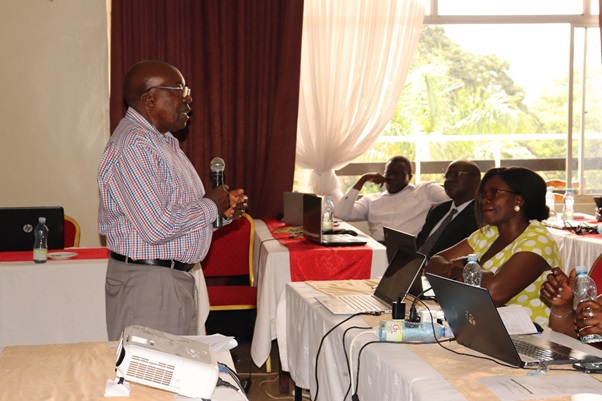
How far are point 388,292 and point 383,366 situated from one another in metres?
0.75

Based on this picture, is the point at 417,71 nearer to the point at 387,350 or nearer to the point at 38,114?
the point at 38,114

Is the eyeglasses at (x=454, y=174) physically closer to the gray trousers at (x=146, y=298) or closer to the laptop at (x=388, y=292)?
the laptop at (x=388, y=292)

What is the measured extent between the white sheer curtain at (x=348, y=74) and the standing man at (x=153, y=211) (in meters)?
3.60

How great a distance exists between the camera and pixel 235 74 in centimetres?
622

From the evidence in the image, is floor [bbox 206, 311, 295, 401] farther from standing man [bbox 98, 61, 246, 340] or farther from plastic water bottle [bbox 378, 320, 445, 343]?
plastic water bottle [bbox 378, 320, 445, 343]

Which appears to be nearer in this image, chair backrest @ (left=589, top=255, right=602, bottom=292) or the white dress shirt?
chair backrest @ (left=589, top=255, right=602, bottom=292)

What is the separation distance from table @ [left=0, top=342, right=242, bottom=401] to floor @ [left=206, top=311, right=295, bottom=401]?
168 cm

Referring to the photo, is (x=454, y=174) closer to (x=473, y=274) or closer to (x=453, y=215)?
(x=453, y=215)

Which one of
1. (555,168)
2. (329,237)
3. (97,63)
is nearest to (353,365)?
(329,237)

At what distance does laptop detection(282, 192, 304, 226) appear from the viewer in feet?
17.7

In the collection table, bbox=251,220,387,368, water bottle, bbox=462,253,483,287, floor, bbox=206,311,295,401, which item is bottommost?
floor, bbox=206,311,295,401

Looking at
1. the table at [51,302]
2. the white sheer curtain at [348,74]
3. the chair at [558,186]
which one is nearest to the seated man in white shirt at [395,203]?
the white sheer curtain at [348,74]

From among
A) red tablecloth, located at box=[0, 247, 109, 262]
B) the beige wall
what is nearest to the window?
the beige wall

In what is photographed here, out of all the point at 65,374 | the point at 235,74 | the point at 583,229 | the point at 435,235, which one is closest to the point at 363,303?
the point at 65,374
